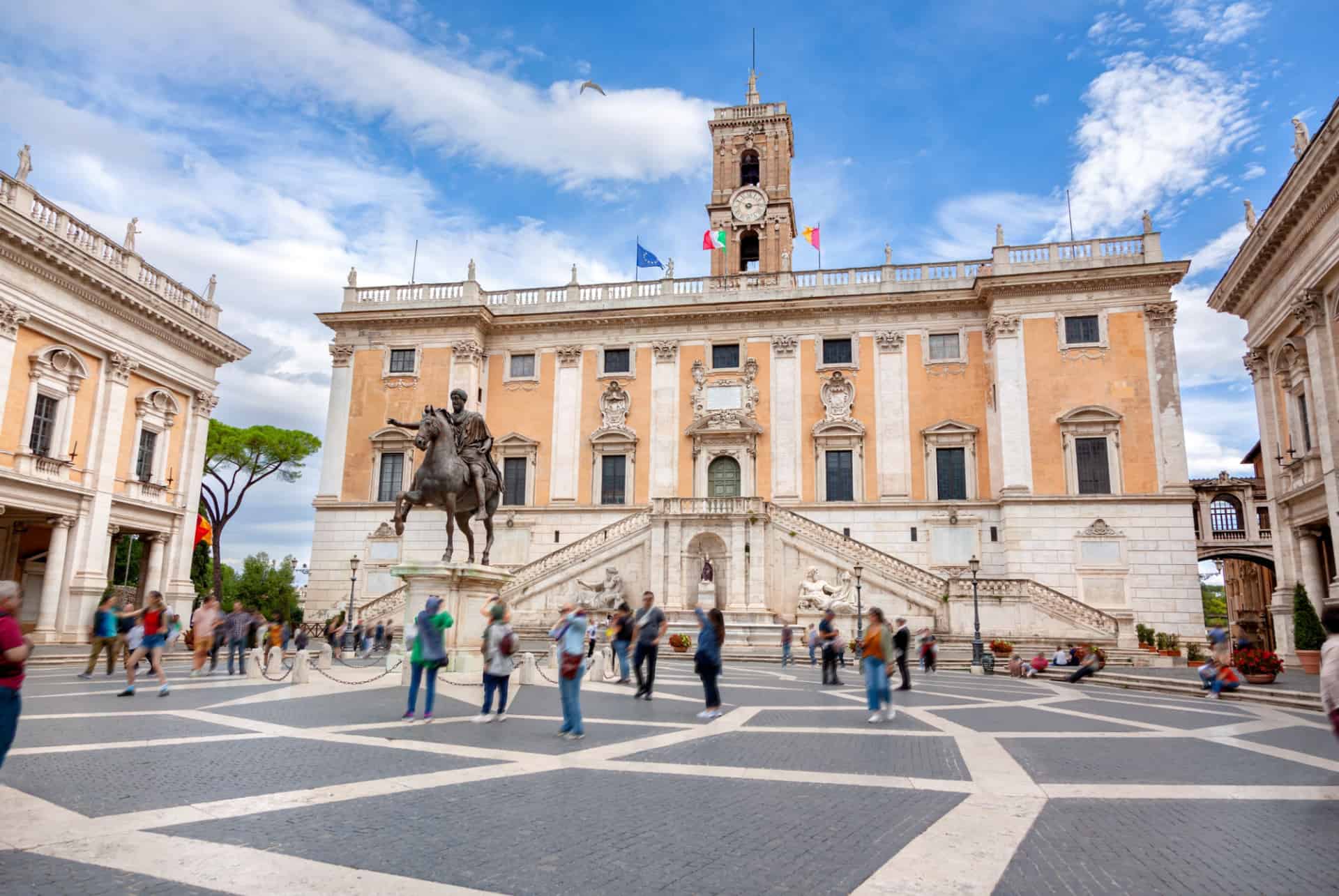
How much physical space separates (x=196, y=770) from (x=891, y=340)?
3313 cm

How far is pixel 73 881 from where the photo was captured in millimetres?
4125

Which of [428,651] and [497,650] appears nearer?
[497,650]

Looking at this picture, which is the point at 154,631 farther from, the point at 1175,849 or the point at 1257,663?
the point at 1257,663

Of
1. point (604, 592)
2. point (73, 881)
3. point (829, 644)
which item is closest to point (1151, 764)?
point (73, 881)

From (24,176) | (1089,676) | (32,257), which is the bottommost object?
(1089,676)

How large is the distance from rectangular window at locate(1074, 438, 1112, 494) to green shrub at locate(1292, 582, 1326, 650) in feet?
33.0

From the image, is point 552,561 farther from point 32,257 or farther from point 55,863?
point 55,863

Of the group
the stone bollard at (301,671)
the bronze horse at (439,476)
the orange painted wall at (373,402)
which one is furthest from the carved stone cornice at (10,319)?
the stone bollard at (301,671)

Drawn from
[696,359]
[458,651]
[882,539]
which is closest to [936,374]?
[882,539]

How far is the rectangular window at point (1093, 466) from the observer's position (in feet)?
107

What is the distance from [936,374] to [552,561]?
1814 cm

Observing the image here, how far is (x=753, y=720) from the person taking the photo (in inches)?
440

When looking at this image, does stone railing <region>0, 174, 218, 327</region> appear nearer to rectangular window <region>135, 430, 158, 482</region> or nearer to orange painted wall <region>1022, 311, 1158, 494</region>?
rectangular window <region>135, 430, 158, 482</region>

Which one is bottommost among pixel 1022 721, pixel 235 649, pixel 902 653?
pixel 1022 721
